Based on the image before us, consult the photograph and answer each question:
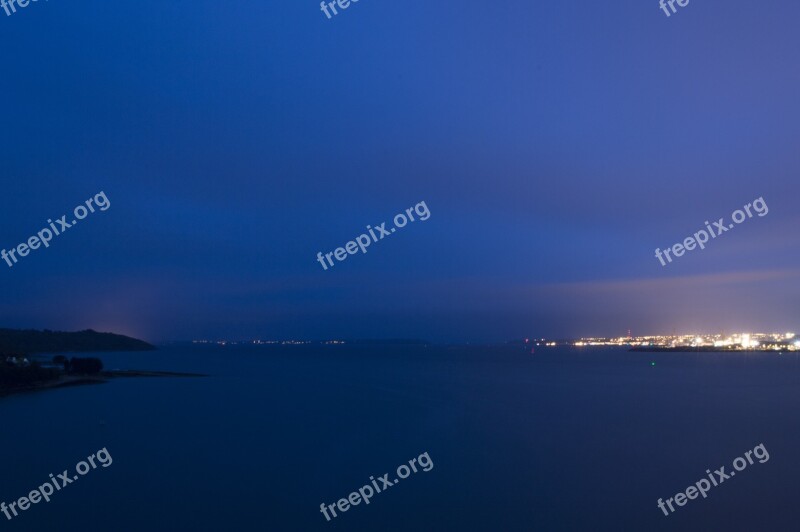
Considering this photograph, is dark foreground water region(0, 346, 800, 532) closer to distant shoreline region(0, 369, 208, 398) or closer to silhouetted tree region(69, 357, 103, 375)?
distant shoreline region(0, 369, 208, 398)

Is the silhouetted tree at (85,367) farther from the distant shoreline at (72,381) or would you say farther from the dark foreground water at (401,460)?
the dark foreground water at (401,460)

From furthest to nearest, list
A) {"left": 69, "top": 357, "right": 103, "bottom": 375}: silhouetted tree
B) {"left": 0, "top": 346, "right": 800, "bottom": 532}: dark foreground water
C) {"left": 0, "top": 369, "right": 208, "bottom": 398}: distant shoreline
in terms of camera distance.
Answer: {"left": 69, "top": 357, "right": 103, "bottom": 375}: silhouetted tree < {"left": 0, "top": 369, "right": 208, "bottom": 398}: distant shoreline < {"left": 0, "top": 346, "right": 800, "bottom": 532}: dark foreground water

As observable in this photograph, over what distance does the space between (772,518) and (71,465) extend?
16.9 meters

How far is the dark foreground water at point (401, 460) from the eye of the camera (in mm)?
13258

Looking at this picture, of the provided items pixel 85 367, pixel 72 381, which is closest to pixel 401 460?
pixel 72 381

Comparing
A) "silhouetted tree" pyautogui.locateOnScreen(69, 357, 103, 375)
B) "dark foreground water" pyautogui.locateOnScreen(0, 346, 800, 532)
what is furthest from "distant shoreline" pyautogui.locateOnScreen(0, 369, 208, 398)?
"dark foreground water" pyautogui.locateOnScreen(0, 346, 800, 532)

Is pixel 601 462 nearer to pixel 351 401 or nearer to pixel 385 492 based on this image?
pixel 385 492

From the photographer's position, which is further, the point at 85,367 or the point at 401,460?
the point at 85,367

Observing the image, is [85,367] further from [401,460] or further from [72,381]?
[401,460]

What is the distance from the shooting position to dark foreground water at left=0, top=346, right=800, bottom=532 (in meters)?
13.3

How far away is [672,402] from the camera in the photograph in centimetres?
3375

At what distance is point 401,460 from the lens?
1861cm

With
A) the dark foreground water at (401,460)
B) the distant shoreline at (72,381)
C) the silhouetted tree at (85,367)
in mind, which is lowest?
the dark foreground water at (401,460)

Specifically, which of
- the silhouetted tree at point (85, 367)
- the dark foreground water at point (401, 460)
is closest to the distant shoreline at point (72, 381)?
the silhouetted tree at point (85, 367)
